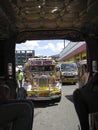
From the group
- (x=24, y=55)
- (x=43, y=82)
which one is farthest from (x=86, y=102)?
(x=24, y=55)

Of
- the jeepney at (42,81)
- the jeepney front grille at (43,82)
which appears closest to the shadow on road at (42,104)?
the jeepney at (42,81)

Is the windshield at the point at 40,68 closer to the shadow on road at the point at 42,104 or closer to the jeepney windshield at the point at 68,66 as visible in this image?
the shadow on road at the point at 42,104

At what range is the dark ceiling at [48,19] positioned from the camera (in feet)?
13.3

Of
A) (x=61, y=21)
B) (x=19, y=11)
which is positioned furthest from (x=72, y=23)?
(x=19, y=11)

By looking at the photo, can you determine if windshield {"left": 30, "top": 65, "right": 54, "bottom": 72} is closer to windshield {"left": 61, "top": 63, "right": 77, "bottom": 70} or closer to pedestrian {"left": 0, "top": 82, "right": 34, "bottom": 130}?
pedestrian {"left": 0, "top": 82, "right": 34, "bottom": 130}

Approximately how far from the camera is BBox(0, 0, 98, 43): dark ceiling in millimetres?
4059

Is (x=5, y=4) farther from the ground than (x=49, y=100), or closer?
farther from the ground

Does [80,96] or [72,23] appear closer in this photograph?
[80,96]

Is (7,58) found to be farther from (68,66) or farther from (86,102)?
(68,66)

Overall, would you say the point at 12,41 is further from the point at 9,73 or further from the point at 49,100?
the point at 49,100

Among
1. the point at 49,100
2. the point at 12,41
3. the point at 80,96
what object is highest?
the point at 12,41

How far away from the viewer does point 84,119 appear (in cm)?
421

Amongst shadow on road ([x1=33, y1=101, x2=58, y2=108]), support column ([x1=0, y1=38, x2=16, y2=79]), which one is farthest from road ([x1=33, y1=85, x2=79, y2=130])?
support column ([x1=0, y1=38, x2=16, y2=79])

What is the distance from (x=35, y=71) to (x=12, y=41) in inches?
451
